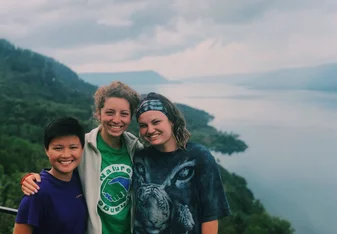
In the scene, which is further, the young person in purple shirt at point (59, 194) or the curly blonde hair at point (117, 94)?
the curly blonde hair at point (117, 94)

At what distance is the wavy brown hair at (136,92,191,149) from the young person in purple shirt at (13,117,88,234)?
0.95ft

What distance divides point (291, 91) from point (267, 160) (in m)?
34.1

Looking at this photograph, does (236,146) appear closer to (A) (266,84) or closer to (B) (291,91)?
(A) (266,84)

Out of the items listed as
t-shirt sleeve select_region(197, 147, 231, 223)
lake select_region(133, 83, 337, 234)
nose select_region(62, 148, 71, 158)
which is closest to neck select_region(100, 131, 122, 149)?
nose select_region(62, 148, 71, 158)

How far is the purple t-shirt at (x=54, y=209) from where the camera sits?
118 centimetres

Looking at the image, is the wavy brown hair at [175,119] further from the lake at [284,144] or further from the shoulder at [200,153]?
the lake at [284,144]

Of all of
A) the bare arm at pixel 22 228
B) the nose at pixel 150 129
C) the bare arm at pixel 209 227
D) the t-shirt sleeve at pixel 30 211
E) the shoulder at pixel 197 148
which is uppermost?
the nose at pixel 150 129

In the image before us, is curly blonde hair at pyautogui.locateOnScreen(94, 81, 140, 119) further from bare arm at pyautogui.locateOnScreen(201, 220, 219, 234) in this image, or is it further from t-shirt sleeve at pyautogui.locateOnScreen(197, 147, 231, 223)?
bare arm at pyautogui.locateOnScreen(201, 220, 219, 234)

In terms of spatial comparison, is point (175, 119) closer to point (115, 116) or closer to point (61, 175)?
point (115, 116)

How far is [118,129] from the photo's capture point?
55.0 inches

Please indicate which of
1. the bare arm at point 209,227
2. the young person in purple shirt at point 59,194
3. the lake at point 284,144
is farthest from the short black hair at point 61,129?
the lake at point 284,144

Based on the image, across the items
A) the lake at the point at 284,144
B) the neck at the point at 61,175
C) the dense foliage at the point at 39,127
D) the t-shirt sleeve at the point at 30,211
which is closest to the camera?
the t-shirt sleeve at the point at 30,211

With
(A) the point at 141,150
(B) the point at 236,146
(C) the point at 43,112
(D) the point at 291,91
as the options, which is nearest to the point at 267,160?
(B) the point at 236,146

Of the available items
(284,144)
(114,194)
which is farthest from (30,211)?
(284,144)
